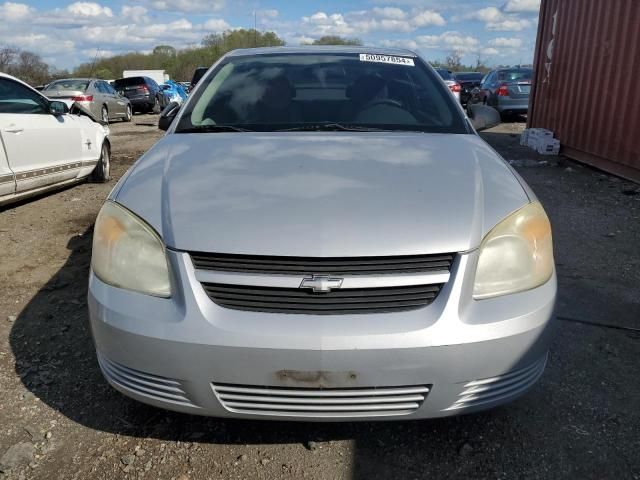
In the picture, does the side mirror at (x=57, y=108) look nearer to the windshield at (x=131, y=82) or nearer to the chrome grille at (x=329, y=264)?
the chrome grille at (x=329, y=264)

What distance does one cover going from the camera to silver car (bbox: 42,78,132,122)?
15023 millimetres

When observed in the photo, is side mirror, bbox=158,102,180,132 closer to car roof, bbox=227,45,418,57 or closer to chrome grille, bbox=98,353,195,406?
car roof, bbox=227,45,418,57

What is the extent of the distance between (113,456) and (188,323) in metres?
0.75

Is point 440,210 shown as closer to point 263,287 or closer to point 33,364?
point 263,287

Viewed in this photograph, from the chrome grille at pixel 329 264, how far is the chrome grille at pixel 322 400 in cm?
38

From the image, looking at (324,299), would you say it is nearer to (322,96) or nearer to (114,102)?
(322,96)

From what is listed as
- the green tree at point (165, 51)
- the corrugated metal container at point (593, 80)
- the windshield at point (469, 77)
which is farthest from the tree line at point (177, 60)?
the corrugated metal container at point (593, 80)

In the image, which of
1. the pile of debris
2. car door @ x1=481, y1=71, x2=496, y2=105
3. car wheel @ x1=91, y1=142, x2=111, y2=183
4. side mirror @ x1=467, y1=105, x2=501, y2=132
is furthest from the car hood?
car door @ x1=481, y1=71, x2=496, y2=105

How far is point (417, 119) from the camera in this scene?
9.70 ft

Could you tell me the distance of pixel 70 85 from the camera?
52.1 ft

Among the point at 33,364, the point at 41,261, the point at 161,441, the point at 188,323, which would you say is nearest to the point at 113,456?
the point at 161,441

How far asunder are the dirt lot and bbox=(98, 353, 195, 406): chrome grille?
0.33 metres

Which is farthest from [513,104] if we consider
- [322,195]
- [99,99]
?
[322,195]

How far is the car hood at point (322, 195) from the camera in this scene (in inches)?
70.2
